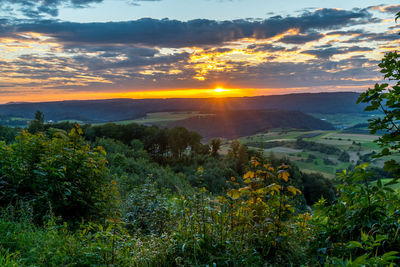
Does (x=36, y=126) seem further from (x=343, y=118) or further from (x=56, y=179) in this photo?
(x=343, y=118)

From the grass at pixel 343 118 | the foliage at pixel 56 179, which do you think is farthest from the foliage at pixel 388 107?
the grass at pixel 343 118

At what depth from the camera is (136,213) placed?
5.48 m

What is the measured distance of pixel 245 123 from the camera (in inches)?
4961

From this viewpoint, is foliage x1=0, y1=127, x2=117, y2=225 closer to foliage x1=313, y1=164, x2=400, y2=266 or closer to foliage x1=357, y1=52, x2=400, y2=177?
foliage x1=313, y1=164, x2=400, y2=266

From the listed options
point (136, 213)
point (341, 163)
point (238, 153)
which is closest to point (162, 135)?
point (238, 153)

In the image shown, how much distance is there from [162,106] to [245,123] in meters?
60.6

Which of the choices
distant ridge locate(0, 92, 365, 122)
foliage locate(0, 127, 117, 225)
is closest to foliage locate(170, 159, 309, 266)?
foliage locate(0, 127, 117, 225)

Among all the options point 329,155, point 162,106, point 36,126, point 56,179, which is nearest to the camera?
point 56,179

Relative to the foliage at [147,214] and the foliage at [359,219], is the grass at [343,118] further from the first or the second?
the foliage at [359,219]

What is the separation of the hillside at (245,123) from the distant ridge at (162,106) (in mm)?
13107

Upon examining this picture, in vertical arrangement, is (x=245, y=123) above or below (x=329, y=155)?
above

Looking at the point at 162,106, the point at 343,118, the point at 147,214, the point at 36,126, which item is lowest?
the point at 343,118

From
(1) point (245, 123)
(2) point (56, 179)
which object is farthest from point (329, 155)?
(2) point (56, 179)

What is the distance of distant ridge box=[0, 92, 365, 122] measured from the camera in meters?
Result: 128
